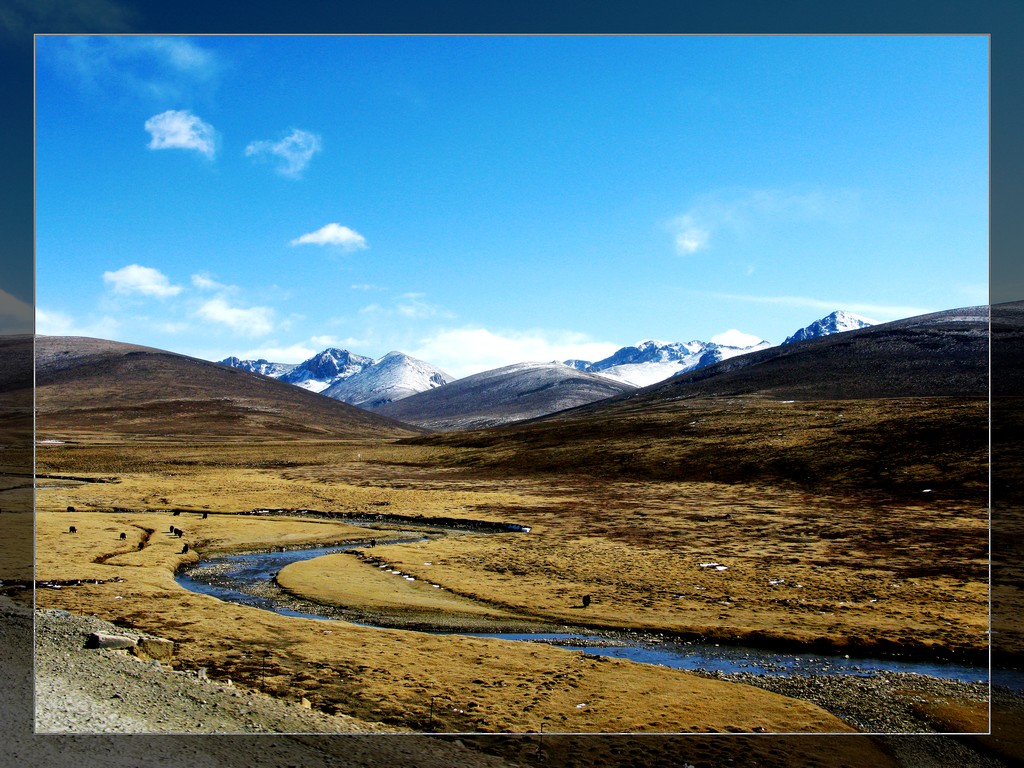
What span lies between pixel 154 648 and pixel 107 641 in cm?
102

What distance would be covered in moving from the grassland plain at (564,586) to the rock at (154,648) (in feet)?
1.77

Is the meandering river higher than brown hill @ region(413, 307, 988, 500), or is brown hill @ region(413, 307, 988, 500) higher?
brown hill @ region(413, 307, 988, 500)

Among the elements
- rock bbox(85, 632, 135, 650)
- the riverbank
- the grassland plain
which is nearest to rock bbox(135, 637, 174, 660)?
rock bbox(85, 632, 135, 650)

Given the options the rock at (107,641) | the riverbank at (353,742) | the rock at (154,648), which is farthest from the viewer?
the rock at (154,648)

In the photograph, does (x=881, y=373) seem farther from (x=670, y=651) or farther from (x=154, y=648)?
(x=154, y=648)

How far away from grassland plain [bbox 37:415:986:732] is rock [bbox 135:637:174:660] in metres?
0.54

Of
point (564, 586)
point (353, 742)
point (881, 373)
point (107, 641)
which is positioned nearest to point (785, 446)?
point (564, 586)

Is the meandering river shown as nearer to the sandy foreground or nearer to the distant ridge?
the sandy foreground

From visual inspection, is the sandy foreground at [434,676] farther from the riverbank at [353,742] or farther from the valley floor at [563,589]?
the riverbank at [353,742]

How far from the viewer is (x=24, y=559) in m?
23.2

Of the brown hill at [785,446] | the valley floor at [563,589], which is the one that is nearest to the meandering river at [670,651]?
the valley floor at [563,589]

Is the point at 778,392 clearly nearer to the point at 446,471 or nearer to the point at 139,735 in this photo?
the point at 446,471

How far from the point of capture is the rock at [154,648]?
628 inches

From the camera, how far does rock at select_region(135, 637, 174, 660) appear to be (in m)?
15.9
